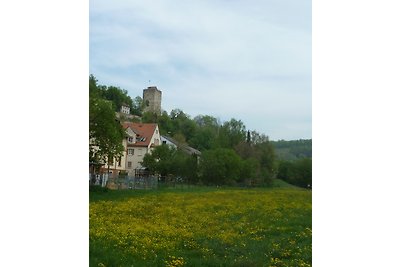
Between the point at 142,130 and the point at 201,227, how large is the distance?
1027 millimetres

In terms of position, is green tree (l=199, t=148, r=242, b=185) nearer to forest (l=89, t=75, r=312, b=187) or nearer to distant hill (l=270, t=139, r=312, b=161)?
forest (l=89, t=75, r=312, b=187)

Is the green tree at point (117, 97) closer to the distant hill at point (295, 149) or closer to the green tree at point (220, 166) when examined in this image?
the green tree at point (220, 166)

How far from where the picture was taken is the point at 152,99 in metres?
4.93

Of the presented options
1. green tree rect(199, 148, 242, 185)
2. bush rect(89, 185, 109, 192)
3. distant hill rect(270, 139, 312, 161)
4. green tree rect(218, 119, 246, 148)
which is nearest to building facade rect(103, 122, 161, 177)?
bush rect(89, 185, 109, 192)

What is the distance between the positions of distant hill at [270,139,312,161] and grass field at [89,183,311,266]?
0.31 meters

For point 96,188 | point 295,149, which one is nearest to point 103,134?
point 96,188

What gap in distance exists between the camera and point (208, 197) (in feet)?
15.4

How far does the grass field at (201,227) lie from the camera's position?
14.3ft

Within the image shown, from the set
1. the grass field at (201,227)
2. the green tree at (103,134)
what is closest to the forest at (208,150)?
the green tree at (103,134)

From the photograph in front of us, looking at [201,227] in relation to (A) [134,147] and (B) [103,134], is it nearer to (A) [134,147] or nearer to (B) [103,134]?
(A) [134,147]
